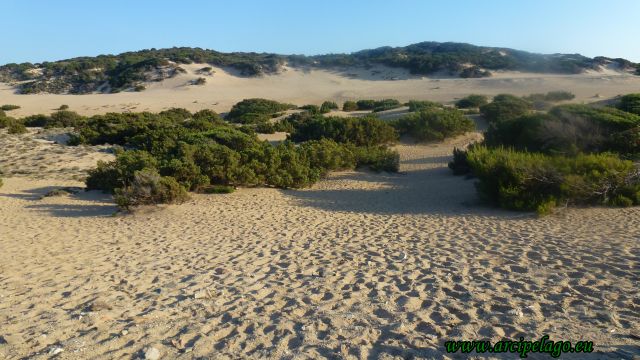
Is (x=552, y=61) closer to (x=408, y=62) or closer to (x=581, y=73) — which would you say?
(x=581, y=73)

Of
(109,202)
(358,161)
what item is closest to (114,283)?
(109,202)

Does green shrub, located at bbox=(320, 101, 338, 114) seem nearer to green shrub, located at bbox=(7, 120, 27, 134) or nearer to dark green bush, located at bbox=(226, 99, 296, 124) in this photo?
dark green bush, located at bbox=(226, 99, 296, 124)

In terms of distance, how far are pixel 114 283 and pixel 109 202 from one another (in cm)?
597

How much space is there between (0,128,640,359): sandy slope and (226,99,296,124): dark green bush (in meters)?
17.2

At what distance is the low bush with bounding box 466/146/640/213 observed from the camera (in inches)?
363

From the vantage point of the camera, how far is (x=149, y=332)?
13.7 feet

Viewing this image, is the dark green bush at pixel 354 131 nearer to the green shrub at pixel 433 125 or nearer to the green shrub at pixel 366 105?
the green shrub at pixel 433 125

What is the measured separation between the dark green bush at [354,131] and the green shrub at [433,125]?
4.01 ft

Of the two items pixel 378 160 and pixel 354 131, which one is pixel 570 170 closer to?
pixel 378 160

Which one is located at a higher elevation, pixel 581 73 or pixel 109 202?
pixel 581 73

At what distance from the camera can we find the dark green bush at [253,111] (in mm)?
26906

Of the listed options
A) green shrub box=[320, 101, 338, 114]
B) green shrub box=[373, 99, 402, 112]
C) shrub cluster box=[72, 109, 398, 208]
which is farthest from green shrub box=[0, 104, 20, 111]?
green shrub box=[373, 99, 402, 112]

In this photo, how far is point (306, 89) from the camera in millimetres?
45406

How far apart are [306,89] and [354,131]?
26.9 m
